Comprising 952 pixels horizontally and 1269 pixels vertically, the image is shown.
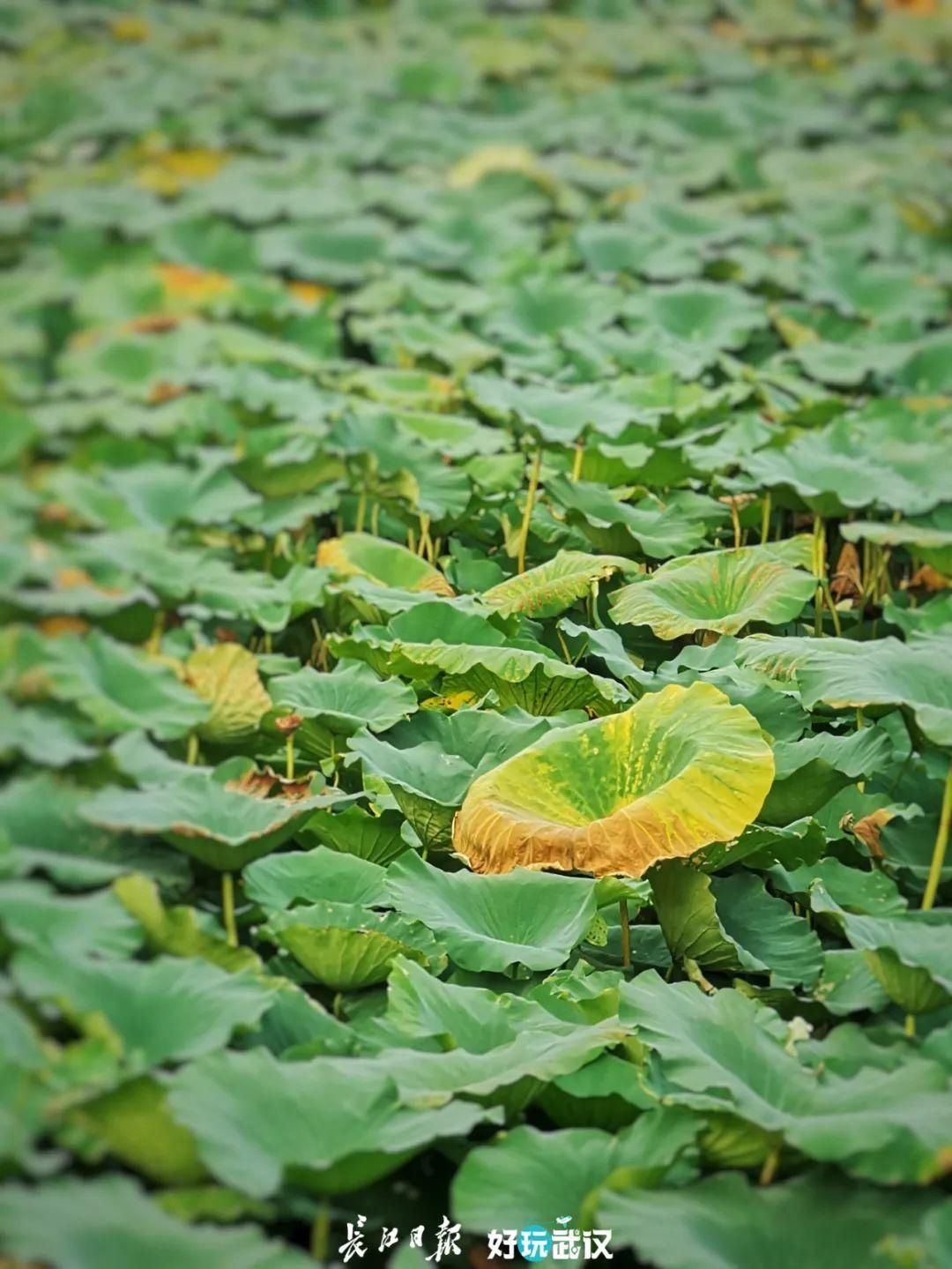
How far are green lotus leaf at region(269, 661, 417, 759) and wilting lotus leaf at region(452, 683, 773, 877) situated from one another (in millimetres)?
230

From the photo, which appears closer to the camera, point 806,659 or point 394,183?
point 806,659

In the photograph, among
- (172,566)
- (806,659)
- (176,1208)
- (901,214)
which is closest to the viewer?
(176,1208)

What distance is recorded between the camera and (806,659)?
1.62 meters

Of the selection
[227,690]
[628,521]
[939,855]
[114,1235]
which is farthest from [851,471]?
[114,1235]

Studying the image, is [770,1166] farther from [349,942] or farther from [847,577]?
[847,577]

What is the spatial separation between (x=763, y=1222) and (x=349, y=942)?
0.44 metres

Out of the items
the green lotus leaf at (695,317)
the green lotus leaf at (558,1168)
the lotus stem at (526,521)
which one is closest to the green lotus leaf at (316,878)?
the green lotus leaf at (558,1168)

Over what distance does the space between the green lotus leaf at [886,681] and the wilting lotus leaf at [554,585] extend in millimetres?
314

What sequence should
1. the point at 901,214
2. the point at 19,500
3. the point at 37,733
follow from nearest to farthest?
the point at 37,733
the point at 19,500
the point at 901,214

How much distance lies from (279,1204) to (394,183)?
12.0 ft

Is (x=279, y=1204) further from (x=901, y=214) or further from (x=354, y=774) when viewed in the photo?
(x=901, y=214)

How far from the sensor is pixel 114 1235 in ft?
3.22

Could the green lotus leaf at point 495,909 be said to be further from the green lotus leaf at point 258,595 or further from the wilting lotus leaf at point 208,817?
the green lotus leaf at point 258,595

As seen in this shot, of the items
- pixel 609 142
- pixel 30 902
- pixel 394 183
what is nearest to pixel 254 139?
pixel 394 183
